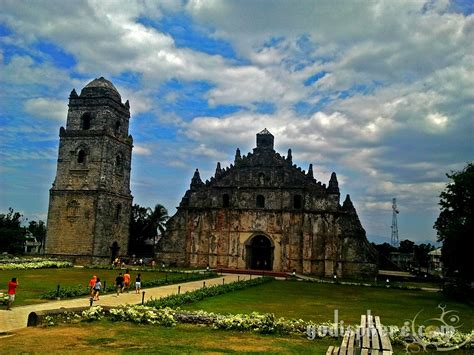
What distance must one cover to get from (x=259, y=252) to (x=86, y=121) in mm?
21307

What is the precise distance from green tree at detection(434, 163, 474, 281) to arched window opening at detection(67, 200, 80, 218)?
31.5m

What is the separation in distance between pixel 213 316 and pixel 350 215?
31.2 m

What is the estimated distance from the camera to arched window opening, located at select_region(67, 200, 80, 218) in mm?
44997

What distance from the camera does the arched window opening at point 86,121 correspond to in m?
47.0

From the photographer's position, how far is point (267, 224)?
4416 cm

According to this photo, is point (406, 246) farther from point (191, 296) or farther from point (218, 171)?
point (191, 296)

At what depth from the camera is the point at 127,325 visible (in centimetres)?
1389

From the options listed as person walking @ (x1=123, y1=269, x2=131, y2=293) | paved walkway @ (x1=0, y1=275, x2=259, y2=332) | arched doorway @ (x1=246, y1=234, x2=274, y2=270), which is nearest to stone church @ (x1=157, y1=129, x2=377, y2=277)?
arched doorway @ (x1=246, y1=234, x2=274, y2=270)

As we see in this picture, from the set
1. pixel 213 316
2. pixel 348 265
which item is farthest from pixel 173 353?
pixel 348 265

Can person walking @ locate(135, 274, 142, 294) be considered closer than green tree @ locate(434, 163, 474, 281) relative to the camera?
Yes

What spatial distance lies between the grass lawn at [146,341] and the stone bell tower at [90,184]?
3191 cm

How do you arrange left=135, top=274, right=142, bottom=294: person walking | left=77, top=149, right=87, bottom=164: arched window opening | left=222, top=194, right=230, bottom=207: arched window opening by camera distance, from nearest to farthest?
left=135, top=274, right=142, bottom=294: person walking → left=222, top=194, right=230, bottom=207: arched window opening → left=77, top=149, right=87, bottom=164: arched window opening

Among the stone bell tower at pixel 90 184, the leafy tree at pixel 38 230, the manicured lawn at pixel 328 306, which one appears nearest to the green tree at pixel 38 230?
the leafy tree at pixel 38 230

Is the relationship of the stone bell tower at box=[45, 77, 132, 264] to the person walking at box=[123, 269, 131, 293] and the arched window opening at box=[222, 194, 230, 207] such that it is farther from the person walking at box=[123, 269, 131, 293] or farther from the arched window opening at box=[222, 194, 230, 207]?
the person walking at box=[123, 269, 131, 293]
